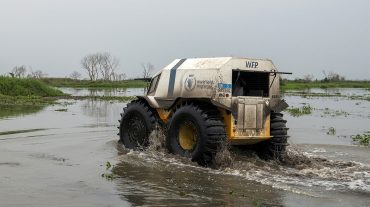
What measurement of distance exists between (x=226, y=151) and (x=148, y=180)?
2007 mm

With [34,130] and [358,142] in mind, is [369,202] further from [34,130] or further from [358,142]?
[34,130]

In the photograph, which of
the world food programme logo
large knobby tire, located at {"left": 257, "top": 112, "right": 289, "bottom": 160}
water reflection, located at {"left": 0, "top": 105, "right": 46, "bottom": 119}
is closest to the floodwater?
large knobby tire, located at {"left": 257, "top": 112, "right": 289, "bottom": 160}

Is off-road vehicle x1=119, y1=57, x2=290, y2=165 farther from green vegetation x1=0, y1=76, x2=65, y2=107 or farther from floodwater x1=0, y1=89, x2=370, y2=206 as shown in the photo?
green vegetation x1=0, y1=76, x2=65, y2=107

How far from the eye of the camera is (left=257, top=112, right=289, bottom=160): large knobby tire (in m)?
11.8

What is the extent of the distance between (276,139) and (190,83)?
247 centimetres

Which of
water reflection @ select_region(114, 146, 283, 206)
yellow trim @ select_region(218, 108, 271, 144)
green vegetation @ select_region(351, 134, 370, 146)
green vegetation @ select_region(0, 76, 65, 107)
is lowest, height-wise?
water reflection @ select_region(114, 146, 283, 206)

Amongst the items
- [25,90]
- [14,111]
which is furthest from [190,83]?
[25,90]

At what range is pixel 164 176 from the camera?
32.3 feet

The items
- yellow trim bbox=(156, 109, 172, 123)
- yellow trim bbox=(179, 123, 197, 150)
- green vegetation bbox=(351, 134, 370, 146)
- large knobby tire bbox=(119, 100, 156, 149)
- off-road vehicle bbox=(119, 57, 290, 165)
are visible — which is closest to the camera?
off-road vehicle bbox=(119, 57, 290, 165)

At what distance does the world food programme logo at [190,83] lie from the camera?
37.6ft

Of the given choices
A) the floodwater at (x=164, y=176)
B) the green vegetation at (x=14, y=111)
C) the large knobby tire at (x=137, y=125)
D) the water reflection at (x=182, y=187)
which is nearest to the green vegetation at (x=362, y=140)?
the floodwater at (x=164, y=176)

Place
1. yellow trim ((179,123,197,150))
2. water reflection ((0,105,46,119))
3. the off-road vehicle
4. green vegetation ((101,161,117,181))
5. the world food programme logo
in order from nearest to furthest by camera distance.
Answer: green vegetation ((101,161,117,181)) → the off-road vehicle → the world food programme logo → yellow trim ((179,123,197,150)) → water reflection ((0,105,46,119))

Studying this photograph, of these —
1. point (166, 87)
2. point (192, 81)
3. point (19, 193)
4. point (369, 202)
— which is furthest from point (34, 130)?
point (369, 202)

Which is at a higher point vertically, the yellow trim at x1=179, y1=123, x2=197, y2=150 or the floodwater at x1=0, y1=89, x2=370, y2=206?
the yellow trim at x1=179, y1=123, x2=197, y2=150
